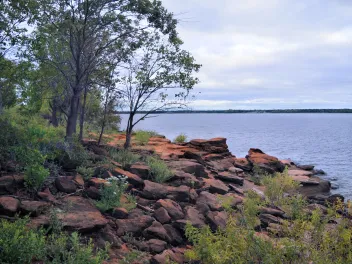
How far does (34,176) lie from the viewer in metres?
7.92

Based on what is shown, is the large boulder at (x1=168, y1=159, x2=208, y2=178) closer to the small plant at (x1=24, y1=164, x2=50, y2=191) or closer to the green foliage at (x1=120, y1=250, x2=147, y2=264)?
the small plant at (x1=24, y1=164, x2=50, y2=191)

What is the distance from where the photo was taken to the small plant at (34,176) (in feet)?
25.8

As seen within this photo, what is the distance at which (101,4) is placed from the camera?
42.5ft

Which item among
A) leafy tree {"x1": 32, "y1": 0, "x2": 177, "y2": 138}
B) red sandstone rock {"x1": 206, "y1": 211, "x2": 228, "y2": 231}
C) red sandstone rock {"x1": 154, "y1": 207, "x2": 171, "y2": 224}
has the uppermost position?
leafy tree {"x1": 32, "y1": 0, "x2": 177, "y2": 138}

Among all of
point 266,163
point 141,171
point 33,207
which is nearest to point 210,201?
point 141,171

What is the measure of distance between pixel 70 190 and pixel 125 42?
8.08 m

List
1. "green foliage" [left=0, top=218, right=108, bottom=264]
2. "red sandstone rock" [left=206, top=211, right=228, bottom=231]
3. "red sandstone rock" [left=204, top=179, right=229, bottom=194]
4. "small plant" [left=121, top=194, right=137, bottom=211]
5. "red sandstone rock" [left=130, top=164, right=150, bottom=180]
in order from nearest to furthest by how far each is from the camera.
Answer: "green foliage" [left=0, top=218, right=108, bottom=264] < "small plant" [left=121, top=194, right=137, bottom=211] < "red sandstone rock" [left=206, top=211, right=228, bottom=231] < "red sandstone rock" [left=130, top=164, right=150, bottom=180] < "red sandstone rock" [left=204, top=179, right=229, bottom=194]

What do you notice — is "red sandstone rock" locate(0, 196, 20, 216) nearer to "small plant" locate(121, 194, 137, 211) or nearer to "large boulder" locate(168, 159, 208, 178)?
"small plant" locate(121, 194, 137, 211)

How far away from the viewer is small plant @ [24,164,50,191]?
25.8ft

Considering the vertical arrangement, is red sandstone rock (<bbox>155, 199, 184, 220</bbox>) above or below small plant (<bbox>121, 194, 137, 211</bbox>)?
below

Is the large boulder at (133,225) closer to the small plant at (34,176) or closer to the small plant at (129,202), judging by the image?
the small plant at (129,202)

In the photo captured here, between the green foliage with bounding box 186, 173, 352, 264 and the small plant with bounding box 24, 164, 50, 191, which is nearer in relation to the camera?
the green foliage with bounding box 186, 173, 352, 264

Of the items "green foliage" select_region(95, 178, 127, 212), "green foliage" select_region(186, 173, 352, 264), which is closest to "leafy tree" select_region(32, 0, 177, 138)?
"green foliage" select_region(95, 178, 127, 212)

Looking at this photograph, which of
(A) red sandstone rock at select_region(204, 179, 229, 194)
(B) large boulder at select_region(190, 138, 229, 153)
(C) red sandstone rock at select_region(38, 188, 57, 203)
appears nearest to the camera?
(C) red sandstone rock at select_region(38, 188, 57, 203)
